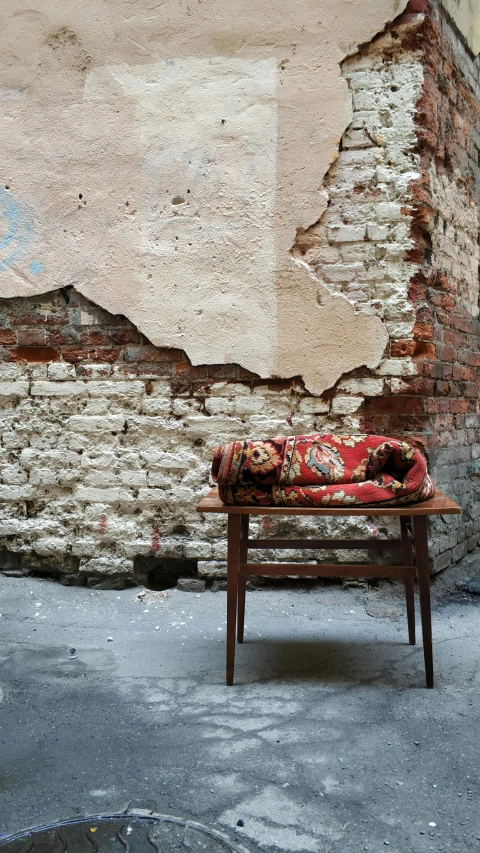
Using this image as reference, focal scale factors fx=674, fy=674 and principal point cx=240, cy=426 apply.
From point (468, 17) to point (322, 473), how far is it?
3.05 meters

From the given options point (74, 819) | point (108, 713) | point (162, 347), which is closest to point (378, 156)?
point (162, 347)

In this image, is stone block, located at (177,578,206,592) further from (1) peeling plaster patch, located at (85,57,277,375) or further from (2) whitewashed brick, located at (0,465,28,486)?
(1) peeling plaster patch, located at (85,57,277,375)

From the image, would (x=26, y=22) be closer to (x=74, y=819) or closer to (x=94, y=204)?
(x=94, y=204)

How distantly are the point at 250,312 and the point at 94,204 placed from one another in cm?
102

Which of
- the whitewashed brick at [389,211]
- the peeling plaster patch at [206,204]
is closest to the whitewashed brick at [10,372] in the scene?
the peeling plaster patch at [206,204]

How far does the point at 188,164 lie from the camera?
11.4ft

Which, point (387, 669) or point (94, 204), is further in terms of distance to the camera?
point (94, 204)

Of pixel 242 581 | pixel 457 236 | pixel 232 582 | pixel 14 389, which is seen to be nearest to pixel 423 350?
pixel 457 236

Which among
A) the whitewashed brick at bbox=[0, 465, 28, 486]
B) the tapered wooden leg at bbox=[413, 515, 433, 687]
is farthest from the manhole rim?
the whitewashed brick at bbox=[0, 465, 28, 486]

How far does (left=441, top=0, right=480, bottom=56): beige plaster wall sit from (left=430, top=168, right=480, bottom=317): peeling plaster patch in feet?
2.69

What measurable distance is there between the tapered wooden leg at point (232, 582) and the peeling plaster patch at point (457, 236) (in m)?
1.91

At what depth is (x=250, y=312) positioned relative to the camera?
3422 millimetres

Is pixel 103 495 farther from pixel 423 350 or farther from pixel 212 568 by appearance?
pixel 423 350

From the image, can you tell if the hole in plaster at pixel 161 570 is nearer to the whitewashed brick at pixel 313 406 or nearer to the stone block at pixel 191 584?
the stone block at pixel 191 584
